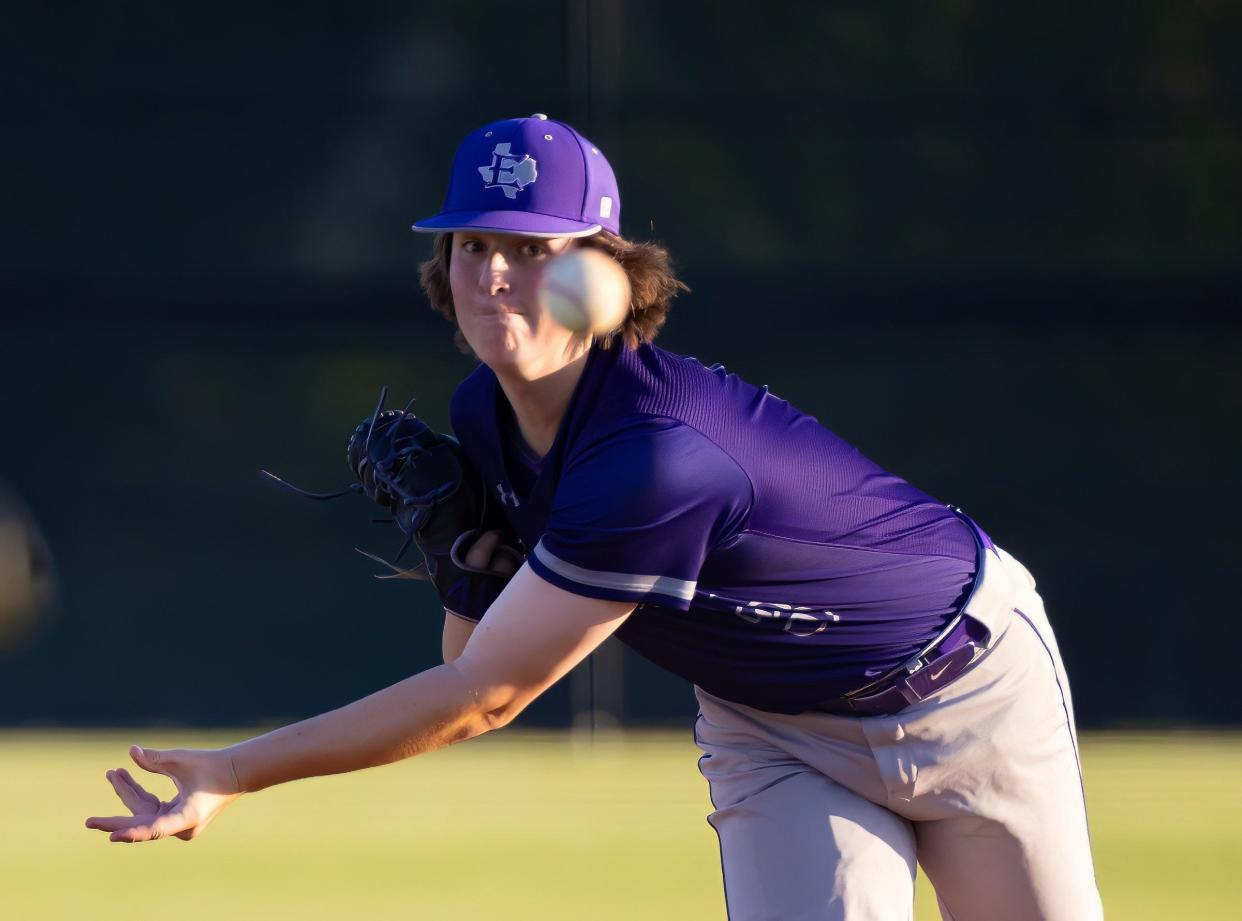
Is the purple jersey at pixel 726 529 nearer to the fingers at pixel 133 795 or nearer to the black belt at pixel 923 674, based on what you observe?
the black belt at pixel 923 674

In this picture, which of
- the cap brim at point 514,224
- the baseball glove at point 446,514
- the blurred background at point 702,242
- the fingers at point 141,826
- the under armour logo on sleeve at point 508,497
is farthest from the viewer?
the blurred background at point 702,242

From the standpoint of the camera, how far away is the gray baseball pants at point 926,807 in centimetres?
231

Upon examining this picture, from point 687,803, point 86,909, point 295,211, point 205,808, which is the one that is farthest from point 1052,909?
point 295,211

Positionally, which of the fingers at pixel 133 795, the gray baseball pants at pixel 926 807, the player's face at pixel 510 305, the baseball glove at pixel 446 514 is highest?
the player's face at pixel 510 305

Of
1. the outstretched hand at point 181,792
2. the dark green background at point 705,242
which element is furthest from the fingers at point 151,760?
the dark green background at point 705,242

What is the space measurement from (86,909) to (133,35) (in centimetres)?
333

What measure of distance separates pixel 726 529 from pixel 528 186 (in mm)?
500

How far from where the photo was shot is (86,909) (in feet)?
12.3

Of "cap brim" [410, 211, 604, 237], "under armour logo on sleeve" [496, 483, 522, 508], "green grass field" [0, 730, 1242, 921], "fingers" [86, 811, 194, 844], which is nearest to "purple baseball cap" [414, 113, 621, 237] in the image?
"cap brim" [410, 211, 604, 237]

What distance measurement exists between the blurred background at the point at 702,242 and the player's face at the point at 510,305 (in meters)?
3.69

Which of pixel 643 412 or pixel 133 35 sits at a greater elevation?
pixel 133 35

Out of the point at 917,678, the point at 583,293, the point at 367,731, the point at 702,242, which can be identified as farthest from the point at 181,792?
the point at 702,242

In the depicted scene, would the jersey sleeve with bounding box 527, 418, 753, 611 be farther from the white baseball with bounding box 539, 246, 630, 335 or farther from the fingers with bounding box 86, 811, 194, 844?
the fingers with bounding box 86, 811, 194, 844

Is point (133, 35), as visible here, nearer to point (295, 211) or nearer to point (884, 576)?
point (295, 211)
